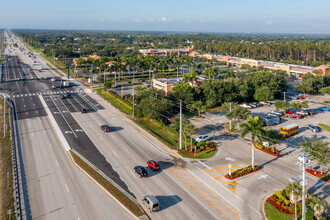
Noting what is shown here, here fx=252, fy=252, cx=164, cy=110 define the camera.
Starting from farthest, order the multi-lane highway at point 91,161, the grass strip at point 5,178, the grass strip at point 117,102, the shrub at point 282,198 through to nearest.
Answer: the grass strip at point 117,102 → the shrub at point 282,198 → the multi-lane highway at point 91,161 → the grass strip at point 5,178

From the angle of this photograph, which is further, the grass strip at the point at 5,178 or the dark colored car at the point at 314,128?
the dark colored car at the point at 314,128

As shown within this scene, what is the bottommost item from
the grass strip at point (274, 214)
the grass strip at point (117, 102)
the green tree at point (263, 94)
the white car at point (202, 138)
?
the grass strip at point (274, 214)

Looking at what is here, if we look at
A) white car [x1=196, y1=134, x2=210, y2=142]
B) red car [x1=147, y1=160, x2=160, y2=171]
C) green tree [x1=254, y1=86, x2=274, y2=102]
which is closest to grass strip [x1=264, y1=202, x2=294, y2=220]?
red car [x1=147, y1=160, x2=160, y2=171]

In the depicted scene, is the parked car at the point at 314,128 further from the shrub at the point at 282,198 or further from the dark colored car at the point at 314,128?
the shrub at the point at 282,198

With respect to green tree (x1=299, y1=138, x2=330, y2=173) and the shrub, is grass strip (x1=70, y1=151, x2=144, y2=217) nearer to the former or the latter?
the shrub

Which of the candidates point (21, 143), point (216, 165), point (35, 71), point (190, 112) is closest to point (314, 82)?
point (190, 112)

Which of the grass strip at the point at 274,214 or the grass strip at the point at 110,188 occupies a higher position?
the grass strip at the point at 110,188

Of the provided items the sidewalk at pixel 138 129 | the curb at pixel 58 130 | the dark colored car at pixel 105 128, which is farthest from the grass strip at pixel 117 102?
the curb at pixel 58 130

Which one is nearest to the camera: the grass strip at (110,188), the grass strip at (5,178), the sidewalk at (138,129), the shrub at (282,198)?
the grass strip at (5,178)
